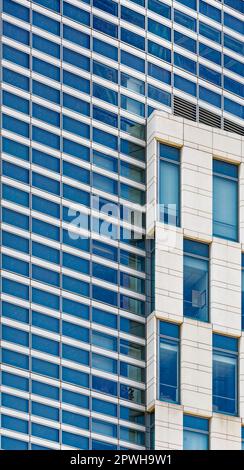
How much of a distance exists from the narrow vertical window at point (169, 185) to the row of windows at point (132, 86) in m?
1.69

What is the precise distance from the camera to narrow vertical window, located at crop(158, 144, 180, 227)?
3615 inches

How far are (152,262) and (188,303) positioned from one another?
2557 millimetres

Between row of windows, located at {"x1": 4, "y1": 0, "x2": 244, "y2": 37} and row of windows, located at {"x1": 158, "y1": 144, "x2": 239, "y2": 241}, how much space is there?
6870 millimetres

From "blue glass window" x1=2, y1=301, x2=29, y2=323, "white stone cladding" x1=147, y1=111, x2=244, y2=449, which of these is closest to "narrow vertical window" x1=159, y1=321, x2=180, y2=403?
"white stone cladding" x1=147, y1=111, x2=244, y2=449

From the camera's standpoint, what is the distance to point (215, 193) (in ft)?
309

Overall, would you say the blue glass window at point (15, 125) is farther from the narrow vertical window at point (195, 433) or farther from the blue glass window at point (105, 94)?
the narrow vertical window at point (195, 433)

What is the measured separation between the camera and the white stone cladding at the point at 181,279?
292 ft

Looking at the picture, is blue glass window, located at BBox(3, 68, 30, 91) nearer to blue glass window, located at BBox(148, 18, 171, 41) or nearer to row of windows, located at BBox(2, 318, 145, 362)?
blue glass window, located at BBox(148, 18, 171, 41)

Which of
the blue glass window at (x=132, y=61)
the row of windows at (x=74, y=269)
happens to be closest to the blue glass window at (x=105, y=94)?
the blue glass window at (x=132, y=61)

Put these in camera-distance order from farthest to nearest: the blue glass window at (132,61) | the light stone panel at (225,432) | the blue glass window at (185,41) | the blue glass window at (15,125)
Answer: the blue glass window at (185,41)
the blue glass window at (132,61)
the light stone panel at (225,432)
the blue glass window at (15,125)

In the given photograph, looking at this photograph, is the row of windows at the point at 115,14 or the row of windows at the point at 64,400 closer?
the row of windows at the point at 64,400

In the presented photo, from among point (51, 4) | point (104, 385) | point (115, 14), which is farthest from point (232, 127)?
point (104, 385)

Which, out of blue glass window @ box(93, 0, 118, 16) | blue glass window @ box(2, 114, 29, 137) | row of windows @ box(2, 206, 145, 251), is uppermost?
blue glass window @ box(93, 0, 118, 16)
